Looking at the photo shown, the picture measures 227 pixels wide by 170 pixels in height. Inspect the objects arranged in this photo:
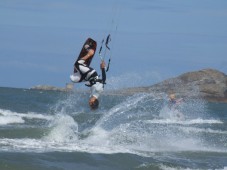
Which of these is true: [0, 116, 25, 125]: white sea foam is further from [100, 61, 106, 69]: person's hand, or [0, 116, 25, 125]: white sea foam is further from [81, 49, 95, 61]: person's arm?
[100, 61, 106, 69]: person's hand

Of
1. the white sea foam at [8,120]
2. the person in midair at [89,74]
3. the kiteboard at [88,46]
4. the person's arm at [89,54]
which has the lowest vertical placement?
the person in midair at [89,74]

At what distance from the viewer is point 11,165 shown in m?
16.5

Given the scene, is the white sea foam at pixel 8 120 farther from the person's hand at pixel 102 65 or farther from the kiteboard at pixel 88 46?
the person's hand at pixel 102 65

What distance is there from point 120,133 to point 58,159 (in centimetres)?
770

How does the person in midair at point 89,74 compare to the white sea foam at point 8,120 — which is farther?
the white sea foam at point 8,120

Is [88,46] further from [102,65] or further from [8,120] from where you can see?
[8,120]

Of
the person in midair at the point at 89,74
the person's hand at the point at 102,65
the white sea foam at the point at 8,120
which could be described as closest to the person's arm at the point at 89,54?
the person in midair at the point at 89,74

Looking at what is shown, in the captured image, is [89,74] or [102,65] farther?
[89,74]

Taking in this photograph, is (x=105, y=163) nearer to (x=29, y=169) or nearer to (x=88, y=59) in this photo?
(x=29, y=169)

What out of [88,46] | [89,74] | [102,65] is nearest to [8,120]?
[89,74]

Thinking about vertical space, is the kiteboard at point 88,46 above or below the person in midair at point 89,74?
above

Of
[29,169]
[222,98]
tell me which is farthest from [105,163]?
[222,98]

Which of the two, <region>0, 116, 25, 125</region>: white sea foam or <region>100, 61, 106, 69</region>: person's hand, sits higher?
<region>0, 116, 25, 125</region>: white sea foam

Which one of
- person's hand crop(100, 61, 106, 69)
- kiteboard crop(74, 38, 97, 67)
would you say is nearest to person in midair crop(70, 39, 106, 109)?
kiteboard crop(74, 38, 97, 67)
